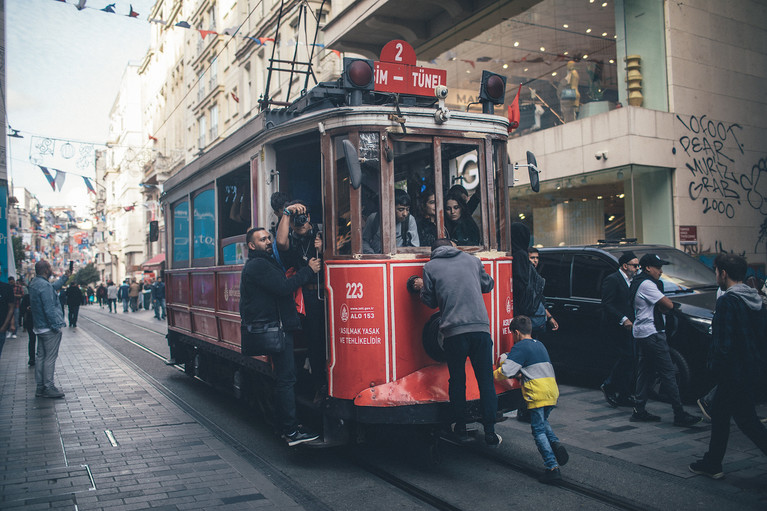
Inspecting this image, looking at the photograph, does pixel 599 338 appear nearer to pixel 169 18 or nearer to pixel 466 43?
pixel 466 43

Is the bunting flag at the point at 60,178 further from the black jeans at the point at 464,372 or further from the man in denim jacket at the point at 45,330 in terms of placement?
the black jeans at the point at 464,372

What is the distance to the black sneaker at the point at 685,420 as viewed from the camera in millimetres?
6457

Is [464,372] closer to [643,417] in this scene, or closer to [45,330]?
[643,417]

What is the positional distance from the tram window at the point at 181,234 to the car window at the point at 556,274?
525cm

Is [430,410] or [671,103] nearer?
[430,410]

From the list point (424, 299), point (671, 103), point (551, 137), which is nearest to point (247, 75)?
point (551, 137)

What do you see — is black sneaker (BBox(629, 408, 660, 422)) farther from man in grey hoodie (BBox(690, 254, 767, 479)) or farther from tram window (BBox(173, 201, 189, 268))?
tram window (BBox(173, 201, 189, 268))

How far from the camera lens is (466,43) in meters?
17.0

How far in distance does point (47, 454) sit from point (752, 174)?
1424 cm

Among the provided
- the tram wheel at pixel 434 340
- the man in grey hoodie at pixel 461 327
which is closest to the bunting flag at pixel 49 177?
the tram wheel at pixel 434 340

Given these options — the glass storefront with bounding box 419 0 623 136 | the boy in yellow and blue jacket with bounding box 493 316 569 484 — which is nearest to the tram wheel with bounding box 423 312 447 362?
the boy in yellow and blue jacket with bounding box 493 316 569 484

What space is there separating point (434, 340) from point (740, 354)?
7.41 ft

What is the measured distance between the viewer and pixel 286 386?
5.55 metres

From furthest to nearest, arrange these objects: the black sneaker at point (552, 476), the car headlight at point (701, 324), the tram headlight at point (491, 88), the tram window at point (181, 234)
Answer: the tram window at point (181, 234), the car headlight at point (701, 324), the tram headlight at point (491, 88), the black sneaker at point (552, 476)
